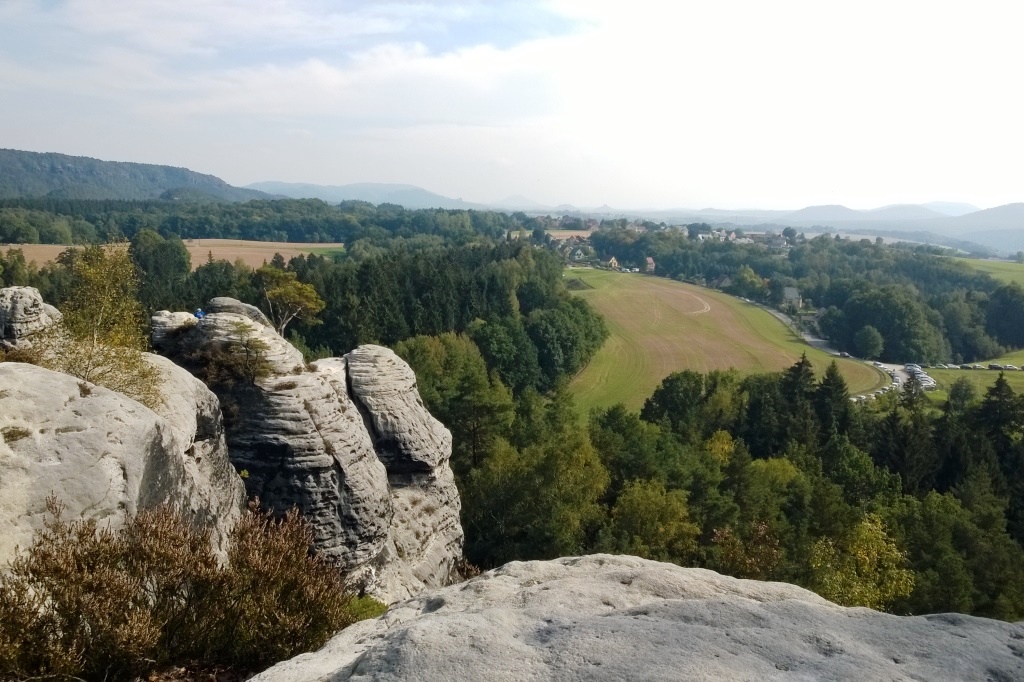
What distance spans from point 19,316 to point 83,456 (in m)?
11.7

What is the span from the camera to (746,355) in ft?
290

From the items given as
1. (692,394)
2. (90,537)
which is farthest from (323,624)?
(692,394)

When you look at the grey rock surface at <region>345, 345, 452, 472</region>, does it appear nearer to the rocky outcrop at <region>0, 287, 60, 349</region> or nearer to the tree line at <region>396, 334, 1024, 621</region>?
the tree line at <region>396, 334, 1024, 621</region>

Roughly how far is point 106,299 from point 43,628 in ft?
35.4

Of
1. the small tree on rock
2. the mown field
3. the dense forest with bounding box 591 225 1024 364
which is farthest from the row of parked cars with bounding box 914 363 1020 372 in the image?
the small tree on rock

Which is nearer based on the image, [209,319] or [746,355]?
[209,319]

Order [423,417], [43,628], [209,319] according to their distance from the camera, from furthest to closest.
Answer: [423,417] < [209,319] < [43,628]

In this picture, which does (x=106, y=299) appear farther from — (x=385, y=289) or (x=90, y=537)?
(x=385, y=289)

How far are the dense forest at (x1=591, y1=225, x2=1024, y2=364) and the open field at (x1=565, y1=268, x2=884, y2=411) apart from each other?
32.8ft

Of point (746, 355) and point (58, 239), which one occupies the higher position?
point (58, 239)

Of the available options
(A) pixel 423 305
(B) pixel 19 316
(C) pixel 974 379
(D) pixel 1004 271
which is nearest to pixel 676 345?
(A) pixel 423 305

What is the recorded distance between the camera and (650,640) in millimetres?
10008

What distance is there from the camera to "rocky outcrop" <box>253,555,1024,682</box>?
920cm

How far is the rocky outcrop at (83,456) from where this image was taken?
11.7m
